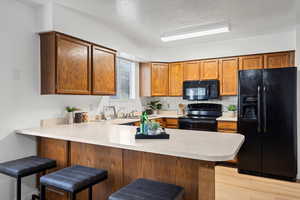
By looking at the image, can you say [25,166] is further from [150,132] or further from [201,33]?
[201,33]

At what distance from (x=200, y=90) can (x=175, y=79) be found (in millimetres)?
689

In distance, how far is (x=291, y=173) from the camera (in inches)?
121

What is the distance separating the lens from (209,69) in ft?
14.3

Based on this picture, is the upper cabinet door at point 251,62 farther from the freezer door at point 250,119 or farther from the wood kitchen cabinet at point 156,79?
the wood kitchen cabinet at point 156,79

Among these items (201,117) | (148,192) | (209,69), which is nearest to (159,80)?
(209,69)

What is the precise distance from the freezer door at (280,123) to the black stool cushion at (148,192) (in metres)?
2.48

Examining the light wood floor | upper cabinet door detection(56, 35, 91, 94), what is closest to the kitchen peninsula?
upper cabinet door detection(56, 35, 91, 94)

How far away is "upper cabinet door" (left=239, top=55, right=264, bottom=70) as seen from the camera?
388 cm

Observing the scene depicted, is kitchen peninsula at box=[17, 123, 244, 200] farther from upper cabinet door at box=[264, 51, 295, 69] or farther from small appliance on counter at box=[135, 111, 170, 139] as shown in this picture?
upper cabinet door at box=[264, 51, 295, 69]

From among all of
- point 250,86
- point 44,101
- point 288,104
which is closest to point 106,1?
point 44,101

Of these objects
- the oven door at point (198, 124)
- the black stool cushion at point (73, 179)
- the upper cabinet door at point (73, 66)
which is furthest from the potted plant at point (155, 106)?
the black stool cushion at point (73, 179)

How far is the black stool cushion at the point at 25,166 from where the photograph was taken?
1860 millimetres

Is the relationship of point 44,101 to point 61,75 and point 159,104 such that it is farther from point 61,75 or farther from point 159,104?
point 159,104

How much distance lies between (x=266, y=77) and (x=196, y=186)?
97.9 inches
